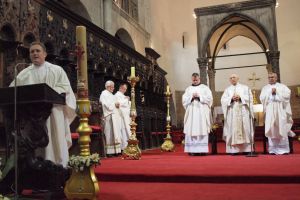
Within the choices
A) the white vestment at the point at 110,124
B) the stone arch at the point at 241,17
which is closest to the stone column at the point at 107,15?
the stone arch at the point at 241,17

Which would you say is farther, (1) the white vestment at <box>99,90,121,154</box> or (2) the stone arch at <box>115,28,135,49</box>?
(2) the stone arch at <box>115,28,135,49</box>

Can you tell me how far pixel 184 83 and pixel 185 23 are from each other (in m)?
4.27

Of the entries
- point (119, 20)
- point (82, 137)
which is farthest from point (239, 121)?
point (119, 20)

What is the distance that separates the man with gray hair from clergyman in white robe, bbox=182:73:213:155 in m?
1.97

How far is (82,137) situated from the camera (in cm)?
385

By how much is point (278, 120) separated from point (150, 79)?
8993mm

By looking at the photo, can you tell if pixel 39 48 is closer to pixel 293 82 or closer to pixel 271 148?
pixel 271 148

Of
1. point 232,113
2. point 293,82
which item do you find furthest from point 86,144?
point 293,82

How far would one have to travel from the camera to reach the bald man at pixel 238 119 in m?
9.25

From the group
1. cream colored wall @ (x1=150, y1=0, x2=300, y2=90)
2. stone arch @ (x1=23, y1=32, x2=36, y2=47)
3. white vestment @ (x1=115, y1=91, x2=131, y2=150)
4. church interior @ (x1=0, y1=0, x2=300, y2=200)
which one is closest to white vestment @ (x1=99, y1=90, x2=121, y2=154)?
church interior @ (x1=0, y1=0, x2=300, y2=200)

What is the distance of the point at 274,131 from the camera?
30.1 ft

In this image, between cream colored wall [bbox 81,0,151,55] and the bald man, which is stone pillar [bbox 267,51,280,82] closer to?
cream colored wall [bbox 81,0,151,55]

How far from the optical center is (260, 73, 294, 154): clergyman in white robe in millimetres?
9070

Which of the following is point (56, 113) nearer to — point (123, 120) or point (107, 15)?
point (123, 120)
